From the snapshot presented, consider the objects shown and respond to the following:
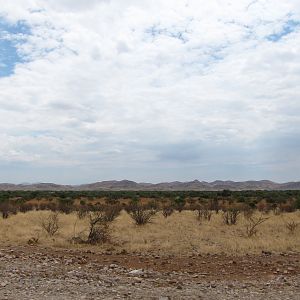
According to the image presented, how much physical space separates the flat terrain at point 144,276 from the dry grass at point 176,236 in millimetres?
1387

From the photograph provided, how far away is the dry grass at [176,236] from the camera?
1552 cm

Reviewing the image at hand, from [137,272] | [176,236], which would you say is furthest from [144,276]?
[176,236]

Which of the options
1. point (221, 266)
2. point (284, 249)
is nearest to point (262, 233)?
point (284, 249)

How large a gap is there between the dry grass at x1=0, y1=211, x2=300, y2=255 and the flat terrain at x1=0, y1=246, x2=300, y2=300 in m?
1.39

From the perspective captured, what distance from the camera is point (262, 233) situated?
19375 mm

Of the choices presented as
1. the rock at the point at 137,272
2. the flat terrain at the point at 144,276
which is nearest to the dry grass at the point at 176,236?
the flat terrain at the point at 144,276

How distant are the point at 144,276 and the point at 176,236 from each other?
8.09m

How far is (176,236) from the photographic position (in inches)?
727

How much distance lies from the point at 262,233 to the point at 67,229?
8884mm

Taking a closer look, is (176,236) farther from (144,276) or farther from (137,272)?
(144,276)

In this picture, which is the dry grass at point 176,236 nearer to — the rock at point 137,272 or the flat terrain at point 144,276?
the flat terrain at point 144,276

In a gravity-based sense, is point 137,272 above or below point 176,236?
below

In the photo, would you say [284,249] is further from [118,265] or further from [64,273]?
[64,273]

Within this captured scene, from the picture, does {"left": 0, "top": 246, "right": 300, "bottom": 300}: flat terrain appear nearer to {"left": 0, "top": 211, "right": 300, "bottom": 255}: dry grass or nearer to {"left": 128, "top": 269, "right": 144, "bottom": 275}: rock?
{"left": 128, "top": 269, "right": 144, "bottom": 275}: rock
